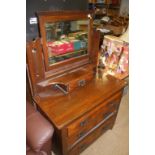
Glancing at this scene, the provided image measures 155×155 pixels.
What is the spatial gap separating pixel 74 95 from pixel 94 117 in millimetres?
242

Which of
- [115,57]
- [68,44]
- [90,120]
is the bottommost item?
[90,120]

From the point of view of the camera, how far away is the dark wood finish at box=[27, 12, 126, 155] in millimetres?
987

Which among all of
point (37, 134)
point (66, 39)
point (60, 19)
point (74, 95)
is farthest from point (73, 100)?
point (60, 19)

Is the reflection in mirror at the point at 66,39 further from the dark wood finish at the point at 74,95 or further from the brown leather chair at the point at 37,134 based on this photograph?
the brown leather chair at the point at 37,134

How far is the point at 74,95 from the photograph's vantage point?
1.16m

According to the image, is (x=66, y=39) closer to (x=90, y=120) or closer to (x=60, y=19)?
(x=60, y=19)

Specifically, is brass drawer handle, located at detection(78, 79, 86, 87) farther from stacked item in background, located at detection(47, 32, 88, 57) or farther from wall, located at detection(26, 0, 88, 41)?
wall, located at detection(26, 0, 88, 41)

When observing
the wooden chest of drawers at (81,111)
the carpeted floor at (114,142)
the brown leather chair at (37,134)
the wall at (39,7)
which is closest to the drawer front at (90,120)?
the wooden chest of drawers at (81,111)

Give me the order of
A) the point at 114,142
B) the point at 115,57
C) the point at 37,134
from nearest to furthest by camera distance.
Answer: the point at 37,134
the point at 114,142
the point at 115,57

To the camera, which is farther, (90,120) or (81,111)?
(90,120)

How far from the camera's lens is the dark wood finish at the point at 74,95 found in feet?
3.24

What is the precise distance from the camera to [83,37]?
4.13 ft
